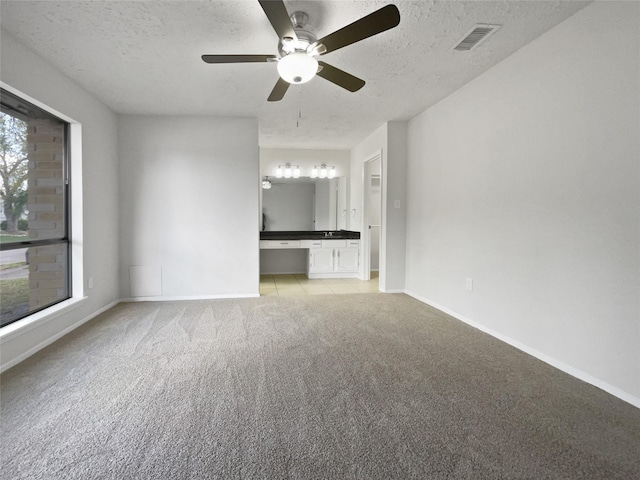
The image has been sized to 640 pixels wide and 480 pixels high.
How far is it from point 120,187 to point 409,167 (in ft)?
12.8

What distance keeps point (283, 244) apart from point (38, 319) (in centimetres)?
368

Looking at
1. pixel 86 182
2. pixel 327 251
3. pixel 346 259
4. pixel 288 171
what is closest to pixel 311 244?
pixel 327 251

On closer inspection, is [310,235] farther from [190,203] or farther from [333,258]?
[190,203]

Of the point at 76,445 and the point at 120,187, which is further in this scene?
the point at 120,187

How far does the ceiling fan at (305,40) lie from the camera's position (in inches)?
67.7

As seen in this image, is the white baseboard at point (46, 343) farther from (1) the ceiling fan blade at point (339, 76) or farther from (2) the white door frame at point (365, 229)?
(2) the white door frame at point (365, 229)

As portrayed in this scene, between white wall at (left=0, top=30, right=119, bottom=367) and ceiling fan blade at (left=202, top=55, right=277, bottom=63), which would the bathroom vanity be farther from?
ceiling fan blade at (left=202, top=55, right=277, bottom=63)

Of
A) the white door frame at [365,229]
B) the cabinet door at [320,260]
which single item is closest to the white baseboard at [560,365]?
the white door frame at [365,229]

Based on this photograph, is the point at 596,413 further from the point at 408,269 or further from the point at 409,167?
the point at 409,167

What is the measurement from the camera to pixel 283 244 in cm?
587

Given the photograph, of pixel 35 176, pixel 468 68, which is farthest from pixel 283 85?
pixel 35 176

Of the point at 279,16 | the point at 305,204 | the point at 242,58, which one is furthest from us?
the point at 305,204

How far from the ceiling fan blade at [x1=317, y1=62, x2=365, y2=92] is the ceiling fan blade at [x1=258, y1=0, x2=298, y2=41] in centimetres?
38

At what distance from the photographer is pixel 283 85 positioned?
8.32ft
